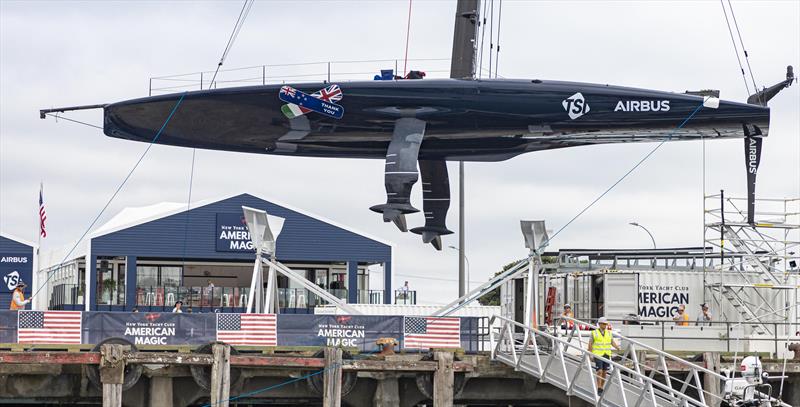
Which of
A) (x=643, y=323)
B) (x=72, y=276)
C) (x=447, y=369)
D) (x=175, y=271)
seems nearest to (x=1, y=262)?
(x=72, y=276)

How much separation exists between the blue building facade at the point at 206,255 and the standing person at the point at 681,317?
23764 millimetres

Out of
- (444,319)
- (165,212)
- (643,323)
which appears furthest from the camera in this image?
(165,212)

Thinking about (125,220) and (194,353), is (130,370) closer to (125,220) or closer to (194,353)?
(194,353)

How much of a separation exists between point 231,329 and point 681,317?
12.8m

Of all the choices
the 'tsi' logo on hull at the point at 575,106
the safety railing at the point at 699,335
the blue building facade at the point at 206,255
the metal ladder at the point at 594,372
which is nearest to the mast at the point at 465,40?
the 'tsi' logo on hull at the point at 575,106

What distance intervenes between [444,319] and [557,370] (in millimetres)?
3061

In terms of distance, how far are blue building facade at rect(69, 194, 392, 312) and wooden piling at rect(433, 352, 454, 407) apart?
30.2 metres

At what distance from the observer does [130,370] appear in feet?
79.3

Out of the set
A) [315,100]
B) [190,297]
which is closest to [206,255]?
[190,297]

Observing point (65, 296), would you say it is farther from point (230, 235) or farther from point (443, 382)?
point (443, 382)

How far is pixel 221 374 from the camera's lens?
24188 millimetres

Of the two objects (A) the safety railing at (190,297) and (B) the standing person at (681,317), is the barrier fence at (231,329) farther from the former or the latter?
(A) the safety railing at (190,297)

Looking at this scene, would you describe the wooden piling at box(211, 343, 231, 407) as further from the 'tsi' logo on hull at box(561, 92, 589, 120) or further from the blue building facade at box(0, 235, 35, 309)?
the blue building facade at box(0, 235, 35, 309)

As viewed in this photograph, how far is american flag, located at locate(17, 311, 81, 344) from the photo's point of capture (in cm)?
2630
